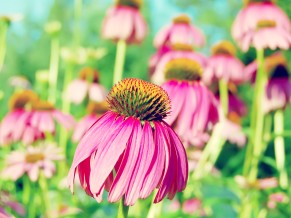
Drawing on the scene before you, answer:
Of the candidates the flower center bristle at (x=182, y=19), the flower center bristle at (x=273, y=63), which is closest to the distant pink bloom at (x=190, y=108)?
the flower center bristle at (x=273, y=63)

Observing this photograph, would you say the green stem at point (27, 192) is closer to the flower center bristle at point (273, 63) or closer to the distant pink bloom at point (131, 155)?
the flower center bristle at point (273, 63)

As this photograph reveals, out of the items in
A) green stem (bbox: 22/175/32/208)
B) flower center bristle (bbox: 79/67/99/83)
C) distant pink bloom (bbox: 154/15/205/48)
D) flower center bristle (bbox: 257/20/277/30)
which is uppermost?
flower center bristle (bbox: 257/20/277/30)

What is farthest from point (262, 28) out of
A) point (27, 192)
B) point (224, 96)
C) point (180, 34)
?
point (27, 192)

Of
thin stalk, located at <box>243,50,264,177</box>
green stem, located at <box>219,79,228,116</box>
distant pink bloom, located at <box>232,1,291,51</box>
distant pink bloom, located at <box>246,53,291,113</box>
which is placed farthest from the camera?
distant pink bloom, located at <box>246,53,291,113</box>

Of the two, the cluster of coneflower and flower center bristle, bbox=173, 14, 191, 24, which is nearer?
the cluster of coneflower

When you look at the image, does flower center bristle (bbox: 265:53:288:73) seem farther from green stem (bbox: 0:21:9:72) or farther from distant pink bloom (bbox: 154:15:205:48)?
green stem (bbox: 0:21:9:72)

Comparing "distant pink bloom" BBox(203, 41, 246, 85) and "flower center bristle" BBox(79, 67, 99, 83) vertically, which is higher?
"distant pink bloom" BBox(203, 41, 246, 85)

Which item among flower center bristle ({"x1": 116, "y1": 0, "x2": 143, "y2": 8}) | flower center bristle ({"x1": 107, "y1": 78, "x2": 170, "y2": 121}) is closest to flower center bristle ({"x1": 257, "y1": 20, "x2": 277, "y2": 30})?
flower center bristle ({"x1": 116, "y1": 0, "x2": 143, "y2": 8})
